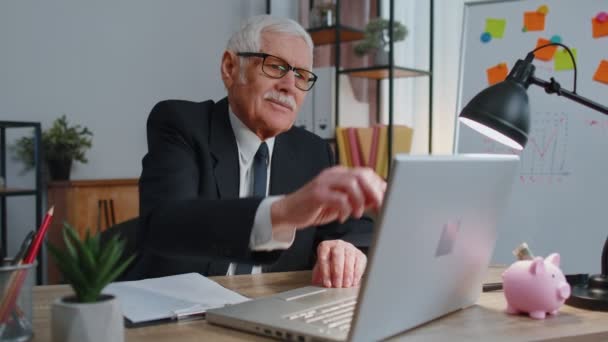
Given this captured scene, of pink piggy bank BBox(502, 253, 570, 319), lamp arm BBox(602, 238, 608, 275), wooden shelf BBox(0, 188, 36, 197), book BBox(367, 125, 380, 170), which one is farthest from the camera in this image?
book BBox(367, 125, 380, 170)

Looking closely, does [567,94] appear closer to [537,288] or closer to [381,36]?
[537,288]

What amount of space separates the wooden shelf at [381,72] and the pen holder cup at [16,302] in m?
2.32

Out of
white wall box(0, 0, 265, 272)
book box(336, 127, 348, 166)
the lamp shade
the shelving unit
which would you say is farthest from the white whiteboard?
white wall box(0, 0, 265, 272)

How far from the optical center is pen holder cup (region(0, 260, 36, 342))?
2.34ft

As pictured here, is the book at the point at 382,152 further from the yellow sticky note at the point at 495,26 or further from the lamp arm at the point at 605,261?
the lamp arm at the point at 605,261

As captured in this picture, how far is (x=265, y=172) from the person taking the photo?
1.54m

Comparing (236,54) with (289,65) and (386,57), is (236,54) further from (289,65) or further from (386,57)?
(386,57)

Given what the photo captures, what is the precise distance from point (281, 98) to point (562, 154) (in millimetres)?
1248

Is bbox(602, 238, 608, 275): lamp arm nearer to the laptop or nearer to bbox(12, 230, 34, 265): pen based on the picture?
the laptop

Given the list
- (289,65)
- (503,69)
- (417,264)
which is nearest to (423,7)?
(503,69)

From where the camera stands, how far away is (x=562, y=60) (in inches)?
87.3

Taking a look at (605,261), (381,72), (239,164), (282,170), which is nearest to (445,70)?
(381,72)

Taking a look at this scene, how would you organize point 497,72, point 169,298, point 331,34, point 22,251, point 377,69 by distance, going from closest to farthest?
point 22,251 < point 169,298 < point 497,72 < point 377,69 < point 331,34

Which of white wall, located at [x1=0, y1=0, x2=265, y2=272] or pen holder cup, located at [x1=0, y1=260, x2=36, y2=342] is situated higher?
white wall, located at [x1=0, y1=0, x2=265, y2=272]
